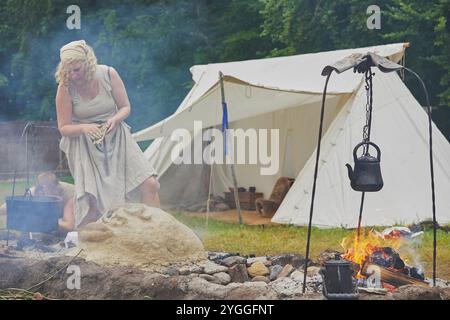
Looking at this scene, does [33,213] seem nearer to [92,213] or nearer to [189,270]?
[92,213]

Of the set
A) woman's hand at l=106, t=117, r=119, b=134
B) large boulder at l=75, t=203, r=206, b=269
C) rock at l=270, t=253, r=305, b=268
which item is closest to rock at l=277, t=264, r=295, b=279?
rock at l=270, t=253, r=305, b=268

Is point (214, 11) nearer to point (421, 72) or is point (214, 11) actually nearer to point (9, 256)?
point (421, 72)

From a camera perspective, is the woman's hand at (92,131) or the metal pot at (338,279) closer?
the metal pot at (338,279)

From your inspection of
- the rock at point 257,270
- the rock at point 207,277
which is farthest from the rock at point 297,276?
the rock at point 207,277

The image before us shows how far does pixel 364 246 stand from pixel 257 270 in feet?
2.46

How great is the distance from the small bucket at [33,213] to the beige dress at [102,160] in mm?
521

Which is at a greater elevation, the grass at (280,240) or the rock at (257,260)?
the rock at (257,260)

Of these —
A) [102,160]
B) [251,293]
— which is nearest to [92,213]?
[102,160]

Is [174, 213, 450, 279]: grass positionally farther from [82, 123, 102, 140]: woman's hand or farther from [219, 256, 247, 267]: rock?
[82, 123, 102, 140]: woman's hand

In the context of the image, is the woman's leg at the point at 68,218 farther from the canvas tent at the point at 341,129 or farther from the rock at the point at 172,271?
the canvas tent at the point at 341,129

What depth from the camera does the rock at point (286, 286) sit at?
4605mm

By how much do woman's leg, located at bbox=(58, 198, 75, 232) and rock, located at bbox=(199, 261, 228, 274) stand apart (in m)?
1.33
